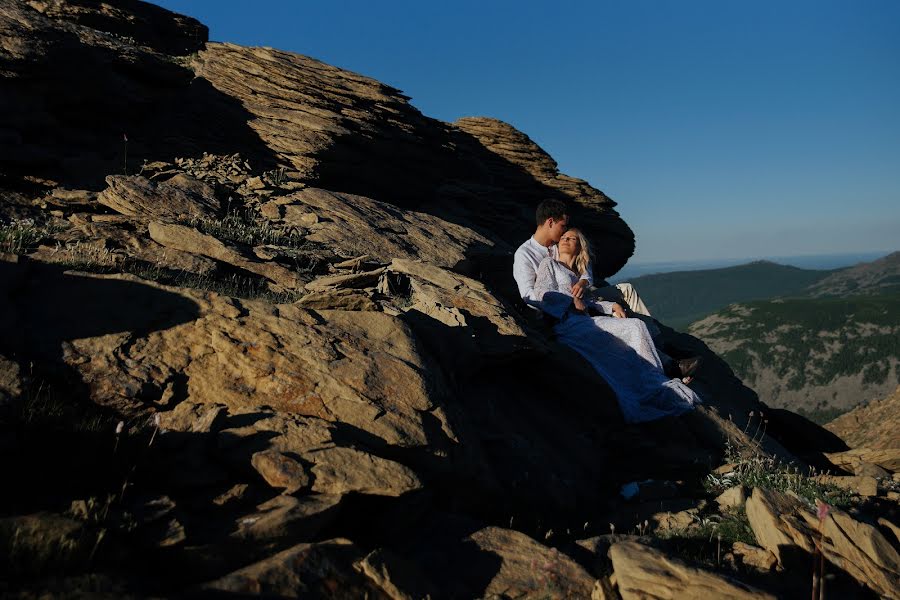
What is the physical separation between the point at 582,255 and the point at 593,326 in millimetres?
1738

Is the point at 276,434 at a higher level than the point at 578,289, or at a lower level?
lower

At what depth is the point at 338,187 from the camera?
17250 mm

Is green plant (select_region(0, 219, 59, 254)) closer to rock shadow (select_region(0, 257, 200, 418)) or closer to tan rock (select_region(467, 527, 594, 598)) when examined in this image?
rock shadow (select_region(0, 257, 200, 418))

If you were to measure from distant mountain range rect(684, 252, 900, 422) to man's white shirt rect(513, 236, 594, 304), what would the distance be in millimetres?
71207

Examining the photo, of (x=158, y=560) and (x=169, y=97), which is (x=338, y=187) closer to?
(x=169, y=97)

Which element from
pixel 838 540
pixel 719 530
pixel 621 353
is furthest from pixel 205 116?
pixel 838 540

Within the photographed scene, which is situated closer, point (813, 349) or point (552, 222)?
point (552, 222)

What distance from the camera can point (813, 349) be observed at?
295 ft

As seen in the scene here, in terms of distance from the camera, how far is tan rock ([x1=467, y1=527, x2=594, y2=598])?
4465mm

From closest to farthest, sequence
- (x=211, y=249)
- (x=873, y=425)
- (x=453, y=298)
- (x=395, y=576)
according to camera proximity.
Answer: (x=395, y=576)
(x=453, y=298)
(x=211, y=249)
(x=873, y=425)

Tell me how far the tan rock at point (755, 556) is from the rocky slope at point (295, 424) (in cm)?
3

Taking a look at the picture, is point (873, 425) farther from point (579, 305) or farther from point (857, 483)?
point (579, 305)

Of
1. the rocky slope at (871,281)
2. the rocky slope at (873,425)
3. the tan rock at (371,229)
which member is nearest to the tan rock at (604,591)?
the tan rock at (371,229)

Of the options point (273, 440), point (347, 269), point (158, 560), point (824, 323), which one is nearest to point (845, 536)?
point (273, 440)
